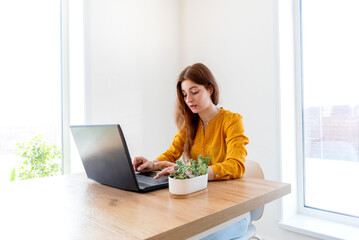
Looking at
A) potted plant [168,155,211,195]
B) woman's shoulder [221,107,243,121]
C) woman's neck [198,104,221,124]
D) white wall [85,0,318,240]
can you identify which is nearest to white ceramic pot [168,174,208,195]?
potted plant [168,155,211,195]

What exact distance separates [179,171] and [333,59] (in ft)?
5.45

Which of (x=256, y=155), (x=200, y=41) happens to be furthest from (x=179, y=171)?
(x=200, y=41)

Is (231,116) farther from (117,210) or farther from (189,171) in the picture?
(117,210)

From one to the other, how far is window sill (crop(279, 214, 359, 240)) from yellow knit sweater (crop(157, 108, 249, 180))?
0.99m

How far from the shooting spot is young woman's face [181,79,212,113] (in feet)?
4.81

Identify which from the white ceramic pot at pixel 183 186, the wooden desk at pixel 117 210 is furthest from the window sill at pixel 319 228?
the white ceramic pot at pixel 183 186

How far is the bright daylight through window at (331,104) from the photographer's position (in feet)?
6.27

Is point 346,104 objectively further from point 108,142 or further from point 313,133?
point 108,142

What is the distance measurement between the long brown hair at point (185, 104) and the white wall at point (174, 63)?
0.75m

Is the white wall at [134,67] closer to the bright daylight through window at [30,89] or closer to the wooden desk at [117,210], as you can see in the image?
the bright daylight through window at [30,89]

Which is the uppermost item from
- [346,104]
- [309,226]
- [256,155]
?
[346,104]

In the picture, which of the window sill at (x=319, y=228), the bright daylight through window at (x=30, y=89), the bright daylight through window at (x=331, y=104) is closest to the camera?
the window sill at (x=319, y=228)

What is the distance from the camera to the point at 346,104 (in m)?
1.93

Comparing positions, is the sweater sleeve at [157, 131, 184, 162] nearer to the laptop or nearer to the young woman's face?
the young woman's face
